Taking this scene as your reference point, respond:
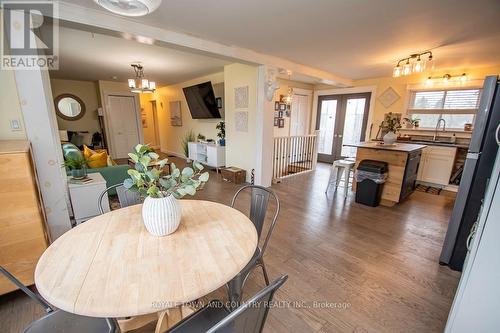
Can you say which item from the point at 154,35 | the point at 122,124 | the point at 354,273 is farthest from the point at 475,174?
the point at 122,124

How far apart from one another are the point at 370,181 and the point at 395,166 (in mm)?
435

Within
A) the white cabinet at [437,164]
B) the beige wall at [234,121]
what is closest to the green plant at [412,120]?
the white cabinet at [437,164]

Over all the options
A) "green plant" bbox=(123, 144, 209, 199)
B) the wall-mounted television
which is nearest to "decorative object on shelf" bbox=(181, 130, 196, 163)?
the wall-mounted television

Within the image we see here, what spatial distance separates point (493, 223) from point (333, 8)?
7.15 feet

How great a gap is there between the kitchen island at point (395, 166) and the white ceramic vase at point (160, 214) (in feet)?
10.9

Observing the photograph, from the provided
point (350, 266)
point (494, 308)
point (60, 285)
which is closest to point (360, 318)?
point (350, 266)

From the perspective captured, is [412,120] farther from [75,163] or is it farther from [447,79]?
[75,163]

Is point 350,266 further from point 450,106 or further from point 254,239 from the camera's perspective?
point 450,106

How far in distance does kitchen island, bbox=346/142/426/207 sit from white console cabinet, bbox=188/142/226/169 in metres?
3.15

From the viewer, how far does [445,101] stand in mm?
4492

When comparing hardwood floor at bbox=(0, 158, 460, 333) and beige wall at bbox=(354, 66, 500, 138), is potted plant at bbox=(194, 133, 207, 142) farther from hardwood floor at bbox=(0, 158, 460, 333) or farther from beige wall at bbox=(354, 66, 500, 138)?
beige wall at bbox=(354, 66, 500, 138)

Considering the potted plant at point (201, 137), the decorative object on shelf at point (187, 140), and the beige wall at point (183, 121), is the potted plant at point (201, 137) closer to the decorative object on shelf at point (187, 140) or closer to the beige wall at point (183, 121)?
the beige wall at point (183, 121)

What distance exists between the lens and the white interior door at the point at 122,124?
662 centimetres

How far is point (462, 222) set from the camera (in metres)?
1.92
